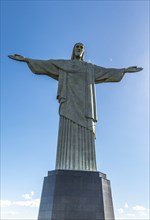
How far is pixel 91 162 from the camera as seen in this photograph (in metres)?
7.84

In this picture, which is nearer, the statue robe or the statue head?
the statue robe

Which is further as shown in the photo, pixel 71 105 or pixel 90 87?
pixel 90 87

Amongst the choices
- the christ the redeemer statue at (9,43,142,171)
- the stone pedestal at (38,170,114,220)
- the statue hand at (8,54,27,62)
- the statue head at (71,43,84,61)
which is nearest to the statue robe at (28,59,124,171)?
the christ the redeemer statue at (9,43,142,171)

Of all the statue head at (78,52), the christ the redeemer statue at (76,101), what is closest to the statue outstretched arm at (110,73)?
the christ the redeemer statue at (76,101)

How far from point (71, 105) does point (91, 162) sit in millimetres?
2506

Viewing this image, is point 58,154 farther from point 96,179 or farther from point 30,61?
point 30,61

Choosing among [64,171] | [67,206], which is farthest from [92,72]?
[67,206]

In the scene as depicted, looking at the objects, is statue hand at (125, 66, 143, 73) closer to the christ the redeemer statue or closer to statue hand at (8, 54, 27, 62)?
the christ the redeemer statue

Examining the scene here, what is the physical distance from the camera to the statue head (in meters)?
10.2

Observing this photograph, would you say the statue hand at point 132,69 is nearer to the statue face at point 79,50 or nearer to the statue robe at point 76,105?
the statue robe at point 76,105

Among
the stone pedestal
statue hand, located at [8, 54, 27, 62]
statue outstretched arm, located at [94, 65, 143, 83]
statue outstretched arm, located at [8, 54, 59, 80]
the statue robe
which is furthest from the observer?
statue outstretched arm, located at [94, 65, 143, 83]

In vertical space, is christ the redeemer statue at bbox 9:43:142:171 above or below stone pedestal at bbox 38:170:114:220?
above

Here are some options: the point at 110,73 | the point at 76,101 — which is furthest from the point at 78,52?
the point at 76,101

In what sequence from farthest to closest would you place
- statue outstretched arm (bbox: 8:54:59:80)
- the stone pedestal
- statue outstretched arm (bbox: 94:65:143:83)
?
statue outstretched arm (bbox: 94:65:143:83), statue outstretched arm (bbox: 8:54:59:80), the stone pedestal
